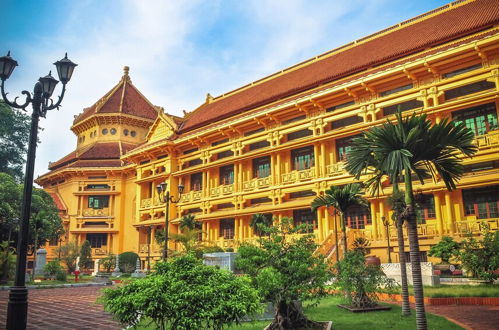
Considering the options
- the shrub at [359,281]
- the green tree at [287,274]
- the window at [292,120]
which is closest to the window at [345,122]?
the window at [292,120]

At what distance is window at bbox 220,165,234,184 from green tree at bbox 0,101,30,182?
25.9 metres

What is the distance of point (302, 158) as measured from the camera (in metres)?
27.5

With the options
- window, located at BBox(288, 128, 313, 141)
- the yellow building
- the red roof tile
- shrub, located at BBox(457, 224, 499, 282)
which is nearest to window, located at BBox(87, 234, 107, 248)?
the yellow building

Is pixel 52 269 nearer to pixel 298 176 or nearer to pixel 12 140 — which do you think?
pixel 298 176

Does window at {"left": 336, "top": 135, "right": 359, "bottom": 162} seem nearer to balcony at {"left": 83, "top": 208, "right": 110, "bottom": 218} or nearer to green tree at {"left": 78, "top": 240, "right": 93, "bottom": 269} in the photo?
green tree at {"left": 78, "top": 240, "right": 93, "bottom": 269}

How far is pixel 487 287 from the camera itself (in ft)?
45.9

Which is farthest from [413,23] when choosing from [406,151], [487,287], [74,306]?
[74,306]

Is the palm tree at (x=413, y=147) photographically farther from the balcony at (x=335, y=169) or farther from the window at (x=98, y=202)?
the window at (x=98, y=202)

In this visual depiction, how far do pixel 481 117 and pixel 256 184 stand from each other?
45.5 ft

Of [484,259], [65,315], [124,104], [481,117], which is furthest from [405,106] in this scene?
[124,104]

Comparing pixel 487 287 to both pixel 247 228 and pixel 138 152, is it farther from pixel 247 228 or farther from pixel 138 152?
pixel 138 152

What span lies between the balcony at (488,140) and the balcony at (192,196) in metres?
19.3

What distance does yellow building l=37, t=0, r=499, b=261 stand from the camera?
67.5 feet

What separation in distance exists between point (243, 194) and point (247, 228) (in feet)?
7.64
